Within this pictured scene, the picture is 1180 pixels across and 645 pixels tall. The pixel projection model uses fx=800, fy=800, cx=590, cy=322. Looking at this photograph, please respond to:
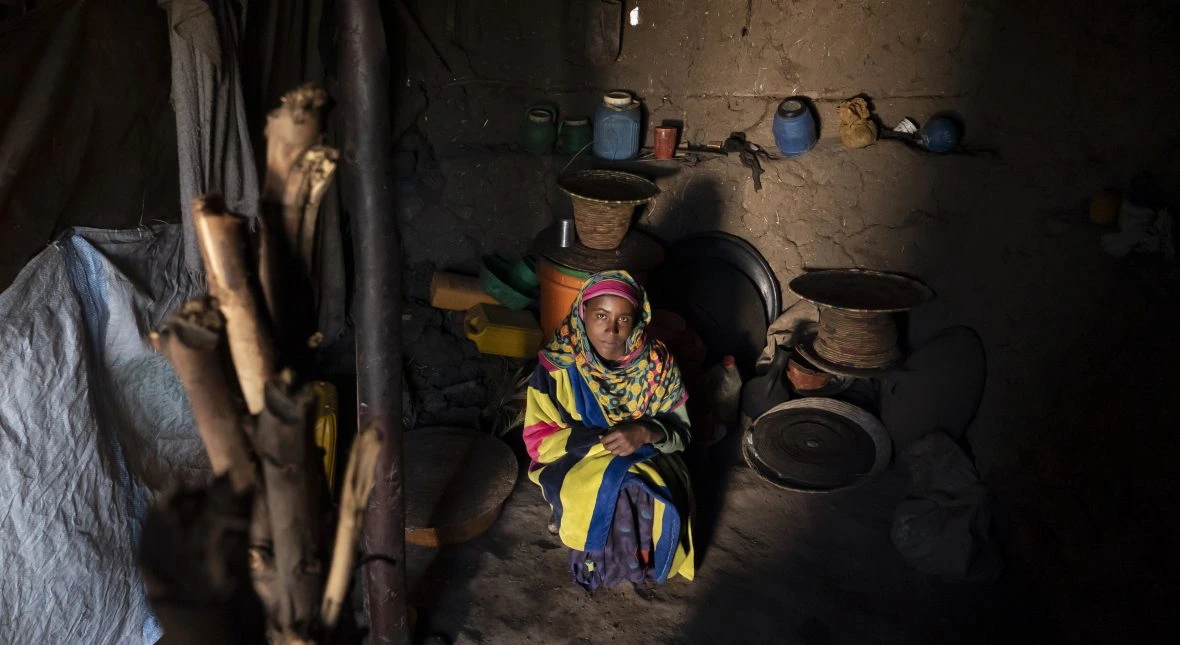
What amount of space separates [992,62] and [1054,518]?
2.38m

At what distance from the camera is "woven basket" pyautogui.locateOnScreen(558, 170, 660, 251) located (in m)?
4.49

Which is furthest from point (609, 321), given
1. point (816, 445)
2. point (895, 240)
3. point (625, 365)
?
point (895, 240)

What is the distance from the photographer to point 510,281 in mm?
5320

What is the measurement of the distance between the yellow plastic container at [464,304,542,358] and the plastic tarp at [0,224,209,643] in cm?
193

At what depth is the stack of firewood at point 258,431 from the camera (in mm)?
1178

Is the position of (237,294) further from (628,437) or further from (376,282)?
(628,437)

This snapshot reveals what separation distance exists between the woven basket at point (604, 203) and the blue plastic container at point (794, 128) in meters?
0.91

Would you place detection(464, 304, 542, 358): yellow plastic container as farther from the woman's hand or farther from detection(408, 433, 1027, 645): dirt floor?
the woman's hand

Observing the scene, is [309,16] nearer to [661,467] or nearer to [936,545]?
[661,467]

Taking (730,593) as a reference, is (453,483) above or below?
above

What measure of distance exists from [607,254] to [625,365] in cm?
134

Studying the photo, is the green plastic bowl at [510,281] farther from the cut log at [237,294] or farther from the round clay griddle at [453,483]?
the cut log at [237,294]

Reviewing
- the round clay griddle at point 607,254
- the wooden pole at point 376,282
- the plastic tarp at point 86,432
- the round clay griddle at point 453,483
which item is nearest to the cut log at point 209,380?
the wooden pole at point 376,282

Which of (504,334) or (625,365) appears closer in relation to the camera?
(625,365)
